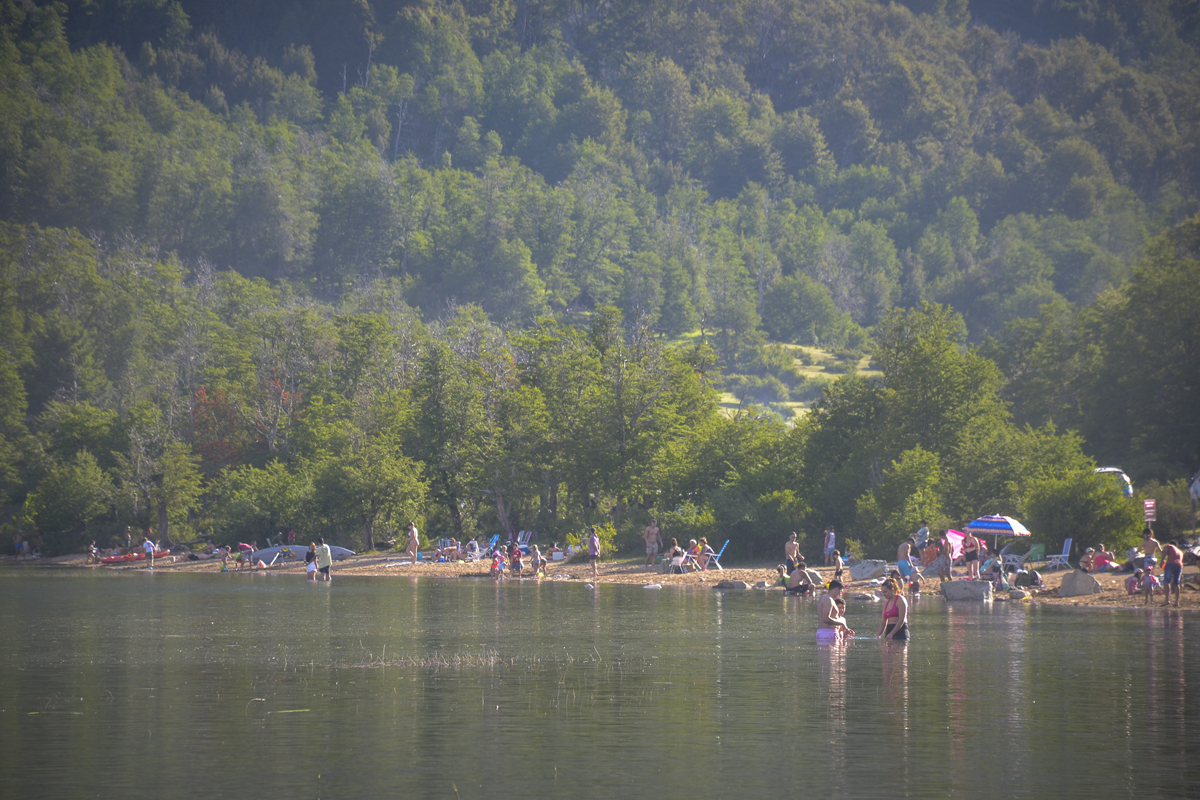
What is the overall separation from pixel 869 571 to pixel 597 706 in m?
24.3

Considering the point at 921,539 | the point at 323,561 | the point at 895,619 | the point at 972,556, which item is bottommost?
the point at 323,561

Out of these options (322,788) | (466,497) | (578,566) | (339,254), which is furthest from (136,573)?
(339,254)

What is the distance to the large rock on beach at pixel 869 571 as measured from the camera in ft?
135

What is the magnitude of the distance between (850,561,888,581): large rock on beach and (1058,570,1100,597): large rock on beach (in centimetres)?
665

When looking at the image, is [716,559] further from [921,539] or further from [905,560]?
[905,560]

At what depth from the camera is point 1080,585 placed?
35406 millimetres

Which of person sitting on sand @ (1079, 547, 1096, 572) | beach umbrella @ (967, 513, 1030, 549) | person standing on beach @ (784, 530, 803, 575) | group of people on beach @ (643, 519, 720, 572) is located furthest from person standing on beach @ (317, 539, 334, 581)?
person sitting on sand @ (1079, 547, 1096, 572)

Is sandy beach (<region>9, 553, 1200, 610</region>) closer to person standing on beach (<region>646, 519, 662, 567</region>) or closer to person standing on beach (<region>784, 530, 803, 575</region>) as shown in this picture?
person standing on beach (<region>646, 519, 662, 567</region>)

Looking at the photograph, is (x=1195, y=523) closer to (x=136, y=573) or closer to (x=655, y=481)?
(x=655, y=481)

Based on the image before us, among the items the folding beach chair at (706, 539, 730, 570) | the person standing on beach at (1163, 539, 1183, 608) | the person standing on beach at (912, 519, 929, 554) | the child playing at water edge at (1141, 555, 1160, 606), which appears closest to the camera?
the person standing on beach at (1163, 539, 1183, 608)

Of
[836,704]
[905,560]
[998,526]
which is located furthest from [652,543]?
[836,704]

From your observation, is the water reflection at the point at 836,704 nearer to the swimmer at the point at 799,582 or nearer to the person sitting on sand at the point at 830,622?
the person sitting on sand at the point at 830,622

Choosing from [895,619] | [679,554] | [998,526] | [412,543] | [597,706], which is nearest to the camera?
[597,706]

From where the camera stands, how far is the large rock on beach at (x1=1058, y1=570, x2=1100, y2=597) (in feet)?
Result: 116
